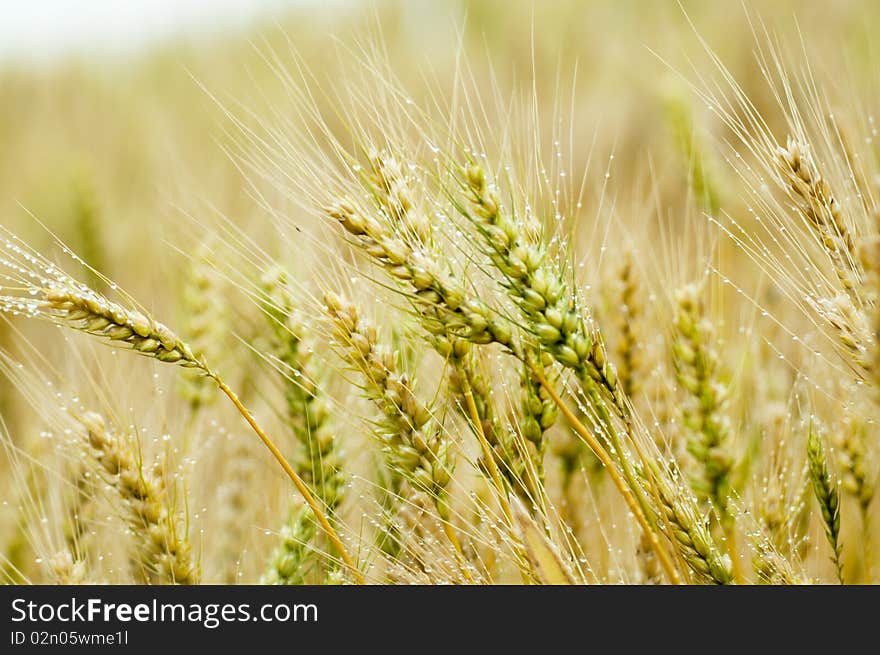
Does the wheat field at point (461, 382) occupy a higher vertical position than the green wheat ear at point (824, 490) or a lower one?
higher

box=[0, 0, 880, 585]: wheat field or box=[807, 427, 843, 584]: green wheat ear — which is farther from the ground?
box=[0, 0, 880, 585]: wheat field

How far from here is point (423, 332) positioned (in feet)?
4.58

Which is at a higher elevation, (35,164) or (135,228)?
(35,164)

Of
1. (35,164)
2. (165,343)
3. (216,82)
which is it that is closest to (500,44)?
(216,82)

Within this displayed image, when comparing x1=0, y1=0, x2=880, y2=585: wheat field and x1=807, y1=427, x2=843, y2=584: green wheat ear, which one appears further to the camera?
x1=807, y1=427, x2=843, y2=584: green wheat ear

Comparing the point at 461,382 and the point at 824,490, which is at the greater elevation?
the point at 461,382

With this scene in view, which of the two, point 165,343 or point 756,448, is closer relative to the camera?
point 165,343

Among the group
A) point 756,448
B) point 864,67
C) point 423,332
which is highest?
point 864,67

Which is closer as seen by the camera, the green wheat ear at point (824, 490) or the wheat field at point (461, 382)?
the wheat field at point (461, 382)

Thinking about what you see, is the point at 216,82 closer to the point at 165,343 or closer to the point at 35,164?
the point at 35,164
